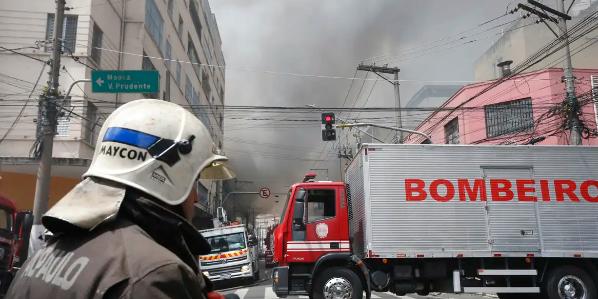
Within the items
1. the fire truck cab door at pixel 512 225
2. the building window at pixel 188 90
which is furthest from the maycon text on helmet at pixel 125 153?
the building window at pixel 188 90

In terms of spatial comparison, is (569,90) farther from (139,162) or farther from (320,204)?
(139,162)

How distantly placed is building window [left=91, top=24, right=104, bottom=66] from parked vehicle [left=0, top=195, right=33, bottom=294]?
952 centimetres

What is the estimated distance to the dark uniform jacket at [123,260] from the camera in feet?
3.58

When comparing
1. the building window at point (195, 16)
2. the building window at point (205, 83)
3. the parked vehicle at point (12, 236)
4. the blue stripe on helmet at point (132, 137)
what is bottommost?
Answer: the parked vehicle at point (12, 236)

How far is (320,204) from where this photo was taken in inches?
412

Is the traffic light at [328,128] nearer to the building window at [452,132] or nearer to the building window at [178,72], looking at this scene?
the building window at [452,132]

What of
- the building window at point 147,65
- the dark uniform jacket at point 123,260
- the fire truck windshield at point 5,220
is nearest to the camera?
the dark uniform jacket at point 123,260

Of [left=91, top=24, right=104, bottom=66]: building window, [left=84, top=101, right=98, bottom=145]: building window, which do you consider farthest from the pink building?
[left=91, top=24, right=104, bottom=66]: building window

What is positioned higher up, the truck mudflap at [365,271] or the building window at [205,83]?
the building window at [205,83]

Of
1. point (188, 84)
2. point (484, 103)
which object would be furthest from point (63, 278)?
point (188, 84)

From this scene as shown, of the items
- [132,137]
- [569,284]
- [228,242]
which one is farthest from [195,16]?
[132,137]

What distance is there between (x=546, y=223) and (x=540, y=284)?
1.32 m

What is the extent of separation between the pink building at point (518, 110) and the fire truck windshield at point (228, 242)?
34.1ft

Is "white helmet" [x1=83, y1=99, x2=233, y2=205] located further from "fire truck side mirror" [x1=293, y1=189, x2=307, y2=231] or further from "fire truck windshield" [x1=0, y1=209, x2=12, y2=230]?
"fire truck windshield" [x1=0, y1=209, x2=12, y2=230]
